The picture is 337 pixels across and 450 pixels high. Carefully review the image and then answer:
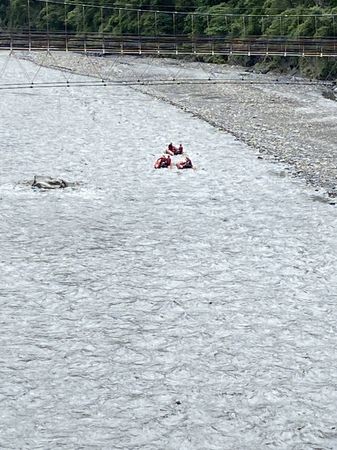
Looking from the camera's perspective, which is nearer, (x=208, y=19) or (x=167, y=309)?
(x=167, y=309)

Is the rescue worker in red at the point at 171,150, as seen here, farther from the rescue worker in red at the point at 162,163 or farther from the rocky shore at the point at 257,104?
the rocky shore at the point at 257,104

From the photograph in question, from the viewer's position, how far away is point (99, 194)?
19453mm

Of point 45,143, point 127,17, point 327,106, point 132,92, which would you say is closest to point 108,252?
point 45,143

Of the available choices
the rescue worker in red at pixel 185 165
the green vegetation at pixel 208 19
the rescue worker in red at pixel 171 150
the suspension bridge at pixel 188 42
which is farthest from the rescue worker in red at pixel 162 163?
the green vegetation at pixel 208 19

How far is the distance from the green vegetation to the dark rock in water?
31.7 metres

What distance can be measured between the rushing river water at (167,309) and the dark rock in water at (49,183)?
1.21 ft

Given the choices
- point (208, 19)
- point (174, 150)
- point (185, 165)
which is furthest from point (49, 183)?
point (208, 19)

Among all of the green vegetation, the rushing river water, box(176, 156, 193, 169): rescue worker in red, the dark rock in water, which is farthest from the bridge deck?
the rushing river water

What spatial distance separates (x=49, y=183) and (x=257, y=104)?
65.5 ft

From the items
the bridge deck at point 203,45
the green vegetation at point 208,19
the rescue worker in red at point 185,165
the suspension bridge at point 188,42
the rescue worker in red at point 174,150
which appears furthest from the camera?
the green vegetation at point 208,19

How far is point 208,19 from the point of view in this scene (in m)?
60.6

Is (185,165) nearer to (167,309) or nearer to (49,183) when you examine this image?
(49,183)

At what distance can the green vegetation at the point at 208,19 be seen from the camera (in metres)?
48.4

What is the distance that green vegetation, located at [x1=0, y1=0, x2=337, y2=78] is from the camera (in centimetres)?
4844
